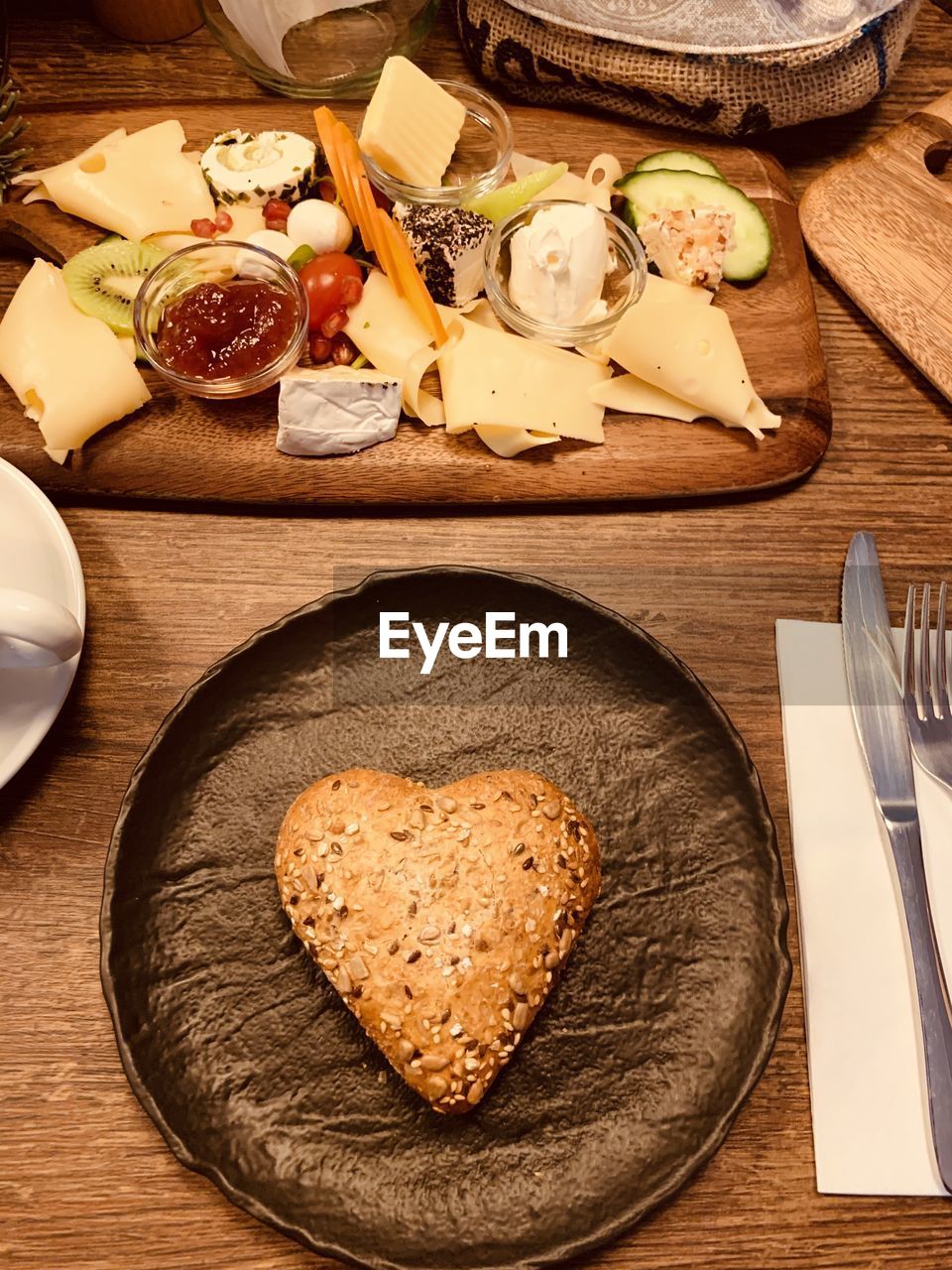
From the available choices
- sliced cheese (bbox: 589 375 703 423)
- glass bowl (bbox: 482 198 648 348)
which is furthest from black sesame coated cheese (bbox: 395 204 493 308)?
sliced cheese (bbox: 589 375 703 423)

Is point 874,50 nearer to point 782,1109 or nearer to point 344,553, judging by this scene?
point 344,553

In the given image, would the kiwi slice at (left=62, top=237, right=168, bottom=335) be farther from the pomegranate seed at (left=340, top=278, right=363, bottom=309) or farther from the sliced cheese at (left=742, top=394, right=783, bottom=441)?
the sliced cheese at (left=742, top=394, right=783, bottom=441)

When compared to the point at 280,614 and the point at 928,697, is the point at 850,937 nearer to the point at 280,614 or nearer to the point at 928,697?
the point at 928,697

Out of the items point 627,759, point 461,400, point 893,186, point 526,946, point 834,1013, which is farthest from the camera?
point 893,186

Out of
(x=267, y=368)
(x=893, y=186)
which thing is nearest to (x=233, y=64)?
(x=267, y=368)

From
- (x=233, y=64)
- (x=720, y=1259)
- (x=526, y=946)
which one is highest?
(x=233, y=64)
